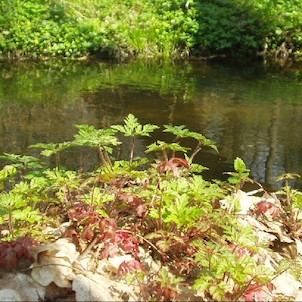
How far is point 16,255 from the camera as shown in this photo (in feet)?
8.39

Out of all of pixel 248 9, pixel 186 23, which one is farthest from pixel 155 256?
pixel 248 9

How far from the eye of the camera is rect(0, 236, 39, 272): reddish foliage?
8.35 feet

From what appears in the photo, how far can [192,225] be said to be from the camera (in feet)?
9.44

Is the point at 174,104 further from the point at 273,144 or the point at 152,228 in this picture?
the point at 152,228

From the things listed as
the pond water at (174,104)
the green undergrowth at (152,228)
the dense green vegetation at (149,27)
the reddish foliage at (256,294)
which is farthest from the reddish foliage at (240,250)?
the dense green vegetation at (149,27)

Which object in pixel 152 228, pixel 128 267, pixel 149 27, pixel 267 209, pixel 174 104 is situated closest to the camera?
pixel 128 267

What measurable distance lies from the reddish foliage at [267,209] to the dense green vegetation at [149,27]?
8.78m

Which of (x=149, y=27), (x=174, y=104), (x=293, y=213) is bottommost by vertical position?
(x=174, y=104)

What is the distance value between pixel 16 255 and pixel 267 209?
1.59 meters

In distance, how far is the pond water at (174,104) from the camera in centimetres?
622

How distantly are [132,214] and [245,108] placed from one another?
17.1ft

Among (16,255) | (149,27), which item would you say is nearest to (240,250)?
(16,255)

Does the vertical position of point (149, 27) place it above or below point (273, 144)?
above

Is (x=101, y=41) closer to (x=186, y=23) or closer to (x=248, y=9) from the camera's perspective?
(x=186, y=23)
